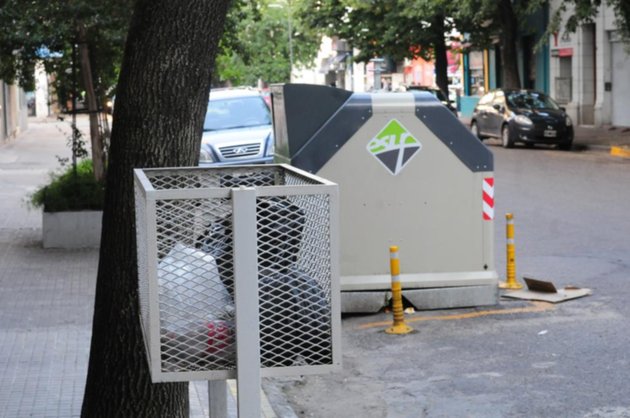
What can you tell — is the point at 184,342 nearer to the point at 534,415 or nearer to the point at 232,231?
the point at 232,231

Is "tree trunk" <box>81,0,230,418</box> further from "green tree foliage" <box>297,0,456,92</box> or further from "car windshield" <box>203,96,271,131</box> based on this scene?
"green tree foliage" <box>297,0,456,92</box>

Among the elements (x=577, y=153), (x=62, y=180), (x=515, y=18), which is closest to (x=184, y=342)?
(x=62, y=180)

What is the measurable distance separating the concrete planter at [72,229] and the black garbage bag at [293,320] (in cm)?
1050

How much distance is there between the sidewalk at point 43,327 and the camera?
733 cm

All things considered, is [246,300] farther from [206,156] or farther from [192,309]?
[206,156]

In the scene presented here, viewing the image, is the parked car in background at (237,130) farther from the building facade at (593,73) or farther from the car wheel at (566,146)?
the building facade at (593,73)

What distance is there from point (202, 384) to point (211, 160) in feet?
35.3

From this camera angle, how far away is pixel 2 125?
38969mm

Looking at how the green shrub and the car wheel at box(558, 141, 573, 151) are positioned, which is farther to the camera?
the car wheel at box(558, 141, 573, 151)

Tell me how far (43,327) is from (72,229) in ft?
15.5

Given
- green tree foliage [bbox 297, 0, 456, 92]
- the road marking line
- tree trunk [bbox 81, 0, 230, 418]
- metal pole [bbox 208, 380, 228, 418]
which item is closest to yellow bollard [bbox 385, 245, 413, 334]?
the road marking line

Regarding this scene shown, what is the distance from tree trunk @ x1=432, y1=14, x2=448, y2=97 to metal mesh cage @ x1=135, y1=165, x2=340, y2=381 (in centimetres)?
4248

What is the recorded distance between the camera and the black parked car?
101 ft

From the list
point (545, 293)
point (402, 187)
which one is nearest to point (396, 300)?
point (402, 187)
